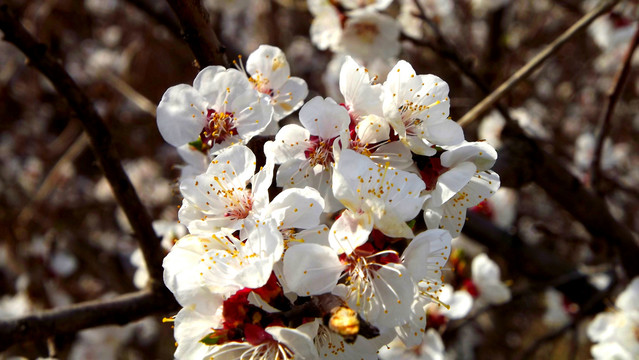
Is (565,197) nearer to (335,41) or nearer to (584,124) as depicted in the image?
(335,41)

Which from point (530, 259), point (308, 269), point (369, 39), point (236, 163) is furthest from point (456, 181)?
point (530, 259)

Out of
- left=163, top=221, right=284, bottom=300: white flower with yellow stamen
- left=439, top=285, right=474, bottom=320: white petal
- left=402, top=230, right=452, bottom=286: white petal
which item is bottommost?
left=439, top=285, right=474, bottom=320: white petal

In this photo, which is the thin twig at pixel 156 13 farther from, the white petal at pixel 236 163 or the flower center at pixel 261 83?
the white petal at pixel 236 163

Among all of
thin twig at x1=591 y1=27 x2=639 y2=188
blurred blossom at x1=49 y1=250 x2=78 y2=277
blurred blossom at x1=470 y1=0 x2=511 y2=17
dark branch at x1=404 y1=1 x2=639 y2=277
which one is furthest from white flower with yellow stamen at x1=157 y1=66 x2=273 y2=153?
blurred blossom at x1=49 y1=250 x2=78 y2=277

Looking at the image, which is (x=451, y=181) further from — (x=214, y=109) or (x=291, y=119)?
(x=291, y=119)

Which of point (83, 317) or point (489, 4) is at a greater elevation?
point (83, 317)

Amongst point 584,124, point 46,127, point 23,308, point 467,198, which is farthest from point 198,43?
point 46,127

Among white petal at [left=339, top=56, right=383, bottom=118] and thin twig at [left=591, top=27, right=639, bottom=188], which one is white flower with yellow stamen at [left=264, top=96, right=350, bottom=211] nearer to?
white petal at [left=339, top=56, right=383, bottom=118]
